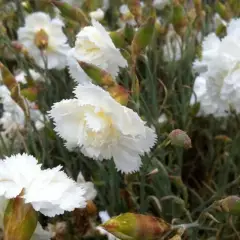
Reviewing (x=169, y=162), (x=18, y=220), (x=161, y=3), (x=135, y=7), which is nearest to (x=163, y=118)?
(x=169, y=162)

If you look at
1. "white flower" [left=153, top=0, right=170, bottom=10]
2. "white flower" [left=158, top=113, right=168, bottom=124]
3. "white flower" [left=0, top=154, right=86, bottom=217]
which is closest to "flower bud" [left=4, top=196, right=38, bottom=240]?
"white flower" [left=0, top=154, right=86, bottom=217]

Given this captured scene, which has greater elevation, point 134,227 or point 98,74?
point 98,74

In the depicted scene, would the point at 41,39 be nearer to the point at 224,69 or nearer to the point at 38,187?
the point at 224,69

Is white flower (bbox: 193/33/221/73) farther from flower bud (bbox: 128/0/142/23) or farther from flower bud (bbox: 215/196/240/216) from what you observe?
flower bud (bbox: 215/196/240/216)

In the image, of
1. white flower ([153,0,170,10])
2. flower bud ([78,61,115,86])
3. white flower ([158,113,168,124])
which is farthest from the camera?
white flower ([153,0,170,10])

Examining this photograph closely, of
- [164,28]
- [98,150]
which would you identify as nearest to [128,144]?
[98,150]
